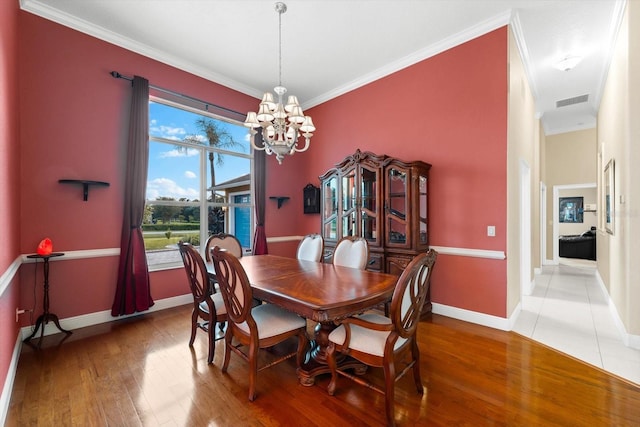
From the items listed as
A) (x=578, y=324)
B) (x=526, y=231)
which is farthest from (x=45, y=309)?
(x=526, y=231)

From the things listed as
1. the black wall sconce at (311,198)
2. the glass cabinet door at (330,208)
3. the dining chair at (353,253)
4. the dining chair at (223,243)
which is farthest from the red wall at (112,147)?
the black wall sconce at (311,198)

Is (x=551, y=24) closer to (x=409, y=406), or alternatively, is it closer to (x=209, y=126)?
(x=409, y=406)

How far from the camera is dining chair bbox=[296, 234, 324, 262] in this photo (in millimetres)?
3361

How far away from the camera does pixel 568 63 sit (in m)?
3.76

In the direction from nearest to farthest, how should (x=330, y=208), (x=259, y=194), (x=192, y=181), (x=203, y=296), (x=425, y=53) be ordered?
(x=203, y=296)
(x=425, y=53)
(x=192, y=181)
(x=330, y=208)
(x=259, y=194)

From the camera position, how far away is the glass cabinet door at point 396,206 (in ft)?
11.6

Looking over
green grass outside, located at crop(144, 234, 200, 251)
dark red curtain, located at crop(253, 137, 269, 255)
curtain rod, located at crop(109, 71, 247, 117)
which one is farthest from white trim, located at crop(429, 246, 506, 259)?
curtain rod, located at crop(109, 71, 247, 117)

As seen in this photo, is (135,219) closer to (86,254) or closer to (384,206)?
(86,254)

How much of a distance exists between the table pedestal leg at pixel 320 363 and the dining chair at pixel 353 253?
866 millimetres

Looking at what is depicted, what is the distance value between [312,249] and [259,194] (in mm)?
1909

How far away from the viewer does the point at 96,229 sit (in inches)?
127

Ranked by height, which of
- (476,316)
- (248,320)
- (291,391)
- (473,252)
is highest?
(473,252)

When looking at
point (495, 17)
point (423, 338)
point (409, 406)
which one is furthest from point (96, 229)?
point (495, 17)

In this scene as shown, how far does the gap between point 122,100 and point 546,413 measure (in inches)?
197
